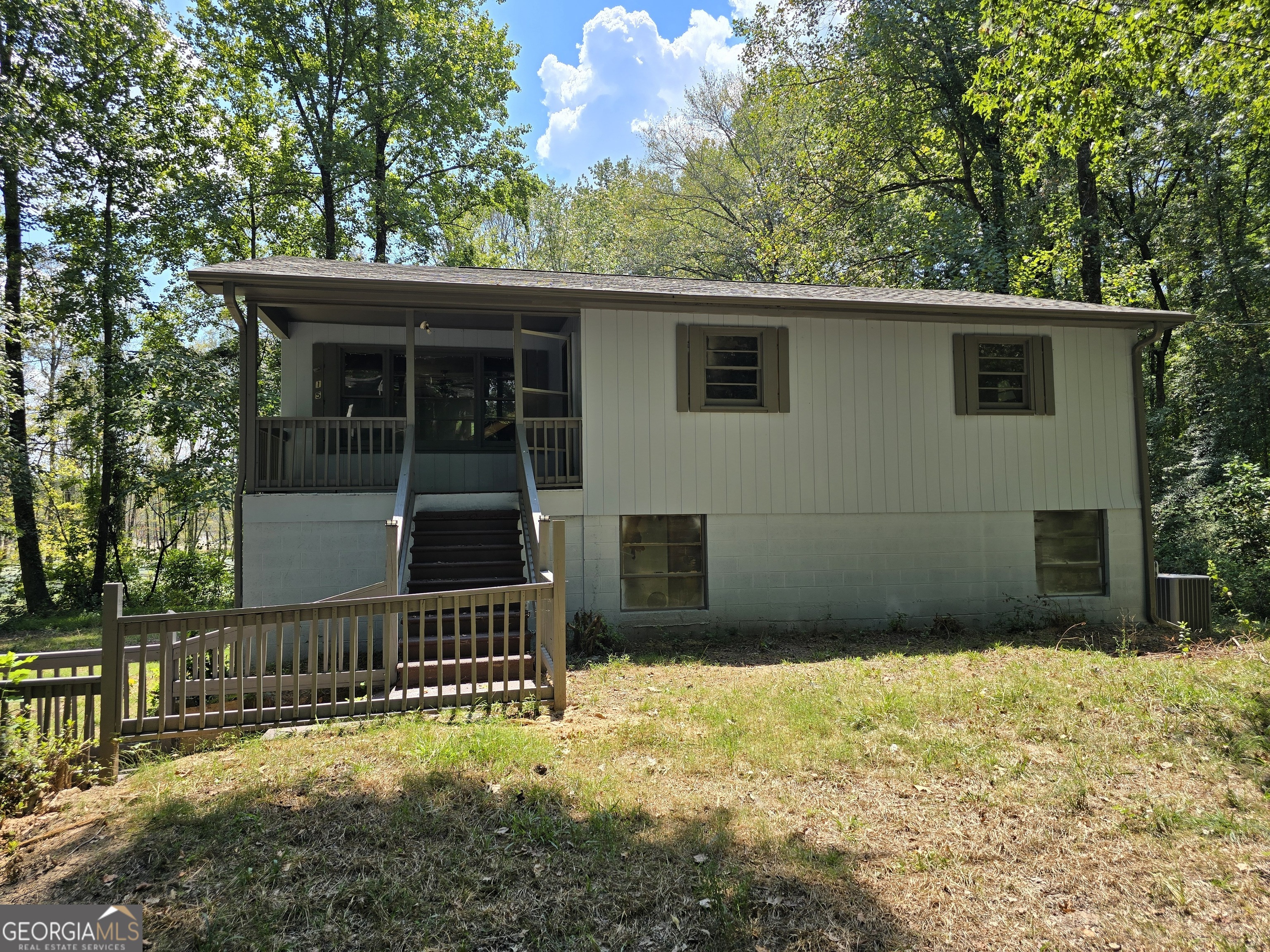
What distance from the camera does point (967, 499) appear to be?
10.1 metres

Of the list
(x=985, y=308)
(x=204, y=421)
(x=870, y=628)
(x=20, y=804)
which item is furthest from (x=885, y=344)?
(x=204, y=421)

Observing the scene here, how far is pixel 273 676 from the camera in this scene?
557 centimetres

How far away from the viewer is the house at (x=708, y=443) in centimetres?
859

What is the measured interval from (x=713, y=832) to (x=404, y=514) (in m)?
5.06

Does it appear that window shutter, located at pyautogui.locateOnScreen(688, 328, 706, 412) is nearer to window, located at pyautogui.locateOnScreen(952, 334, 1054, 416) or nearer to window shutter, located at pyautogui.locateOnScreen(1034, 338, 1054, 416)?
window, located at pyautogui.locateOnScreen(952, 334, 1054, 416)

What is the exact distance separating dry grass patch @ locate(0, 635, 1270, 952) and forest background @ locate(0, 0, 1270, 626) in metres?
10.0

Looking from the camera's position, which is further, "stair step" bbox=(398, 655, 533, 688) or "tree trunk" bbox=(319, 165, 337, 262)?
"tree trunk" bbox=(319, 165, 337, 262)

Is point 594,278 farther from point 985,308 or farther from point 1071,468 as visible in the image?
point 1071,468

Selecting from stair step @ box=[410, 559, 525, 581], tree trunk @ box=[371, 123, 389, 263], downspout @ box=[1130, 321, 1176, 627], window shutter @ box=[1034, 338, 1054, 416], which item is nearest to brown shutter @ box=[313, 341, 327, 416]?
stair step @ box=[410, 559, 525, 581]

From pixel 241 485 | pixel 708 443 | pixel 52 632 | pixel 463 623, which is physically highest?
pixel 708 443

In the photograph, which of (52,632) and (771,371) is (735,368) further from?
(52,632)

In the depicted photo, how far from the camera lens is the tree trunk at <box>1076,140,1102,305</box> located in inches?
670

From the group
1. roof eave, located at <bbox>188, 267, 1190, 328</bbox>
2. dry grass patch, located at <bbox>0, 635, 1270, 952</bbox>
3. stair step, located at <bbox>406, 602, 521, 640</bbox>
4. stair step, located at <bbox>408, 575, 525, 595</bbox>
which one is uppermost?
roof eave, located at <bbox>188, 267, 1190, 328</bbox>

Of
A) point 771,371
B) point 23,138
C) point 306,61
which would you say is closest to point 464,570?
point 771,371
